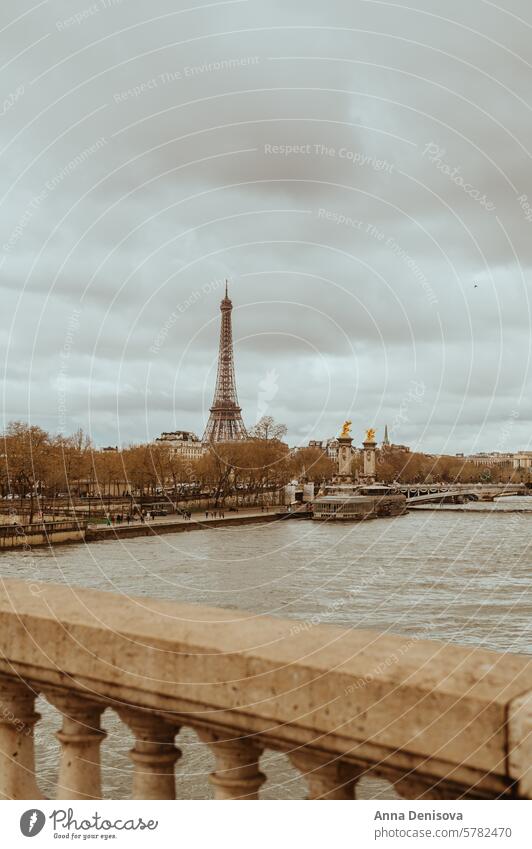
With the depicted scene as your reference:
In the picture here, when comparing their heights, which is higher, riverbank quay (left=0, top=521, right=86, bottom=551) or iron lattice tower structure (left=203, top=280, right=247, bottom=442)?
iron lattice tower structure (left=203, top=280, right=247, bottom=442)

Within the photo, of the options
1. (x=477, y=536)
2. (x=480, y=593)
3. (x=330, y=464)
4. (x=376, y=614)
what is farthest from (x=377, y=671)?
(x=330, y=464)

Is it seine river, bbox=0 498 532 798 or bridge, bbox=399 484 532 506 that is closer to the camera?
seine river, bbox=0 498 532 798

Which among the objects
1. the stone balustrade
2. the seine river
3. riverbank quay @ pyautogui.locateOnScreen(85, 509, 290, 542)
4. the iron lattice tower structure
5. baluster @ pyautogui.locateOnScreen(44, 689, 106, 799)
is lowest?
the seine river

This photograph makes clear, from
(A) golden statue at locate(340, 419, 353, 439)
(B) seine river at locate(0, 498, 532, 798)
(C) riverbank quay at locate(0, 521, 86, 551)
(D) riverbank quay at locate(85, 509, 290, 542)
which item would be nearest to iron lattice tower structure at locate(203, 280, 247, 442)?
(A) golden statue at locate(340, 419, 353, 439)

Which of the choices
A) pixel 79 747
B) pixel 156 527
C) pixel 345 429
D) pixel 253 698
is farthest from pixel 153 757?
pixel 345 429

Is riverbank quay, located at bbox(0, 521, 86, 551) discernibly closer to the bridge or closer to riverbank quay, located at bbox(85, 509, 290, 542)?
riverbank quay, located at bbox(85, 509, 290, 542)
